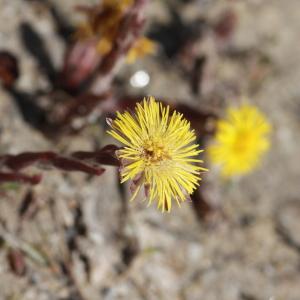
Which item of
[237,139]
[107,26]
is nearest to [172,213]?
[237,139]

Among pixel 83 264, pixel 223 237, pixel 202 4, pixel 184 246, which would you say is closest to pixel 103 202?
pixel 83 264

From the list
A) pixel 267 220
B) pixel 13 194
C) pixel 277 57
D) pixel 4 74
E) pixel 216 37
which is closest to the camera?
pixel 13 194

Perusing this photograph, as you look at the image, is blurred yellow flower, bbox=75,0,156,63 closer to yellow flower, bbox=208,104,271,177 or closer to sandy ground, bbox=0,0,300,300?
sandy ground, bbox=0,0,300,300

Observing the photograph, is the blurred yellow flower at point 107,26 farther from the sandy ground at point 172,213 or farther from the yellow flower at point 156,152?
the yellow flower at point 156,152

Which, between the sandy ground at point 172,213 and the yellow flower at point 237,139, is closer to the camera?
the sandy ground at point 172,213

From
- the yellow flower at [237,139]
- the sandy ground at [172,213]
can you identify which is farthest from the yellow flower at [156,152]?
the yellow flower at [237,139]

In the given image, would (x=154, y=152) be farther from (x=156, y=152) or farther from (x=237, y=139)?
(x=237, y=139)

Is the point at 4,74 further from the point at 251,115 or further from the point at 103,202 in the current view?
the point at 251,115
